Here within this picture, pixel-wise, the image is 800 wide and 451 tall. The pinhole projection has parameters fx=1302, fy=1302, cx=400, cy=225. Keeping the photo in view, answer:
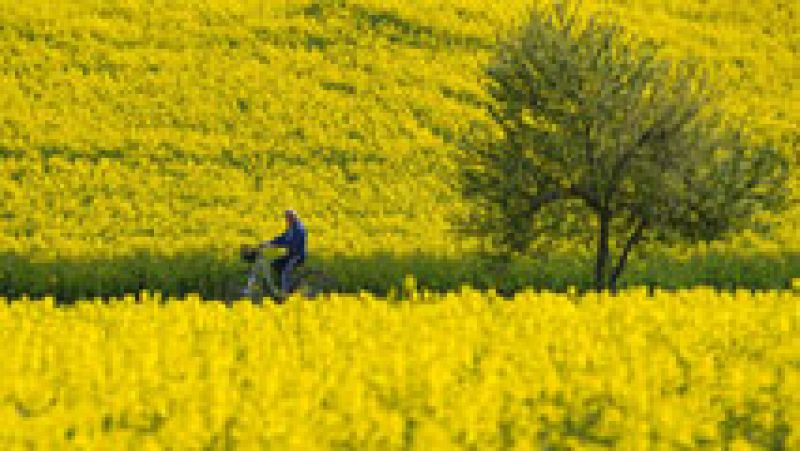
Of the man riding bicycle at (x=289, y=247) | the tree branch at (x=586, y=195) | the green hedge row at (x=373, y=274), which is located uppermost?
the tree branch at (x=586, y=195)

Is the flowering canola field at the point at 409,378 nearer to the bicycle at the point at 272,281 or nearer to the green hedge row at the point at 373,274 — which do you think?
the bicycle at the point at 272,281

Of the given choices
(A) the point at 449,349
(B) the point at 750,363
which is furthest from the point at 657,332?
(A) the point at 449,349

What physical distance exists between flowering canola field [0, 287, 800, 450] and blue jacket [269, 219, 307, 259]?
5910 millimetres

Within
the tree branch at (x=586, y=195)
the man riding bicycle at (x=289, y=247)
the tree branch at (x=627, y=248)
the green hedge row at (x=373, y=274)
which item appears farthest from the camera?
the green hedge row at (x=373, y=274)

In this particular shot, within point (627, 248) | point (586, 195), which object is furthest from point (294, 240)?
point (627, 248)

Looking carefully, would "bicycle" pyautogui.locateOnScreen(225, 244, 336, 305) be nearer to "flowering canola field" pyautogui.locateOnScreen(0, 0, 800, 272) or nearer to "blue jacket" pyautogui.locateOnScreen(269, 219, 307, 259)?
"blue jacket" pyautogui.locateOnScreen(269, 219, 307, 259)

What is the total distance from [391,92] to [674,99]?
53.6ft

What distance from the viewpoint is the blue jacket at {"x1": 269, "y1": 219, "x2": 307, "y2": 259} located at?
19.5 metres

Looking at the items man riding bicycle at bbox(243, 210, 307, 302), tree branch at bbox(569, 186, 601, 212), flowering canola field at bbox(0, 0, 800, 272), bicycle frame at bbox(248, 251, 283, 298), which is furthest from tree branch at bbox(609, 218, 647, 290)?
bicycle frame at bbox(248, 251, 283, 298)

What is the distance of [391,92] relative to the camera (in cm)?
3769

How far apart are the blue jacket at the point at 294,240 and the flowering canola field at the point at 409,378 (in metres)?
5.91

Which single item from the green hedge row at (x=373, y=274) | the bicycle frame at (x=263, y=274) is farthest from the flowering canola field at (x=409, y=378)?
the green hedge row at (x=373, y=274)

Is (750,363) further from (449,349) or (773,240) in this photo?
(773,240)

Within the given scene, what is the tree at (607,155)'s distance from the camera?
21.7m
